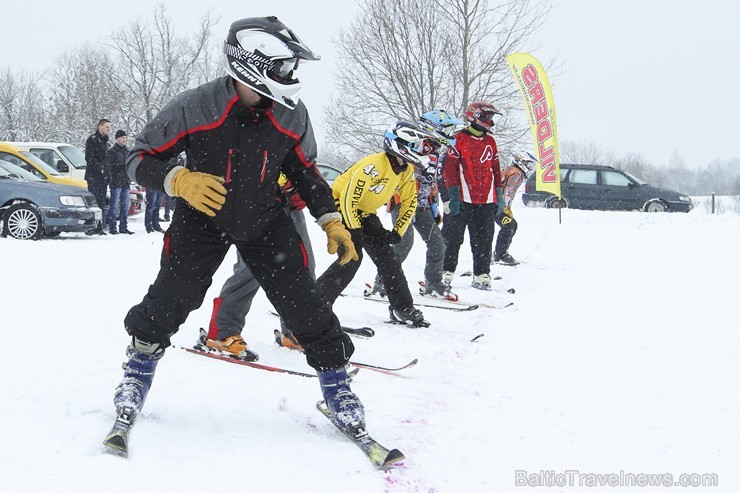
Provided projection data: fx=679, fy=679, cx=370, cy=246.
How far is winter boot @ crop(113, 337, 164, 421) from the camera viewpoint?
9.85 feet

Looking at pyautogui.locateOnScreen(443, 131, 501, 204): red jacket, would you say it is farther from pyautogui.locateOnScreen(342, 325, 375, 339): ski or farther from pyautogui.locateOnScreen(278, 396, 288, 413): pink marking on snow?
pyautogui.locateOnScreen(278, 396, 288, 413): pink marking on snow

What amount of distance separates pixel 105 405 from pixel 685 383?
3.57m

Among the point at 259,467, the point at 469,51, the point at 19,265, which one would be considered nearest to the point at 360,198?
the point at 259,467

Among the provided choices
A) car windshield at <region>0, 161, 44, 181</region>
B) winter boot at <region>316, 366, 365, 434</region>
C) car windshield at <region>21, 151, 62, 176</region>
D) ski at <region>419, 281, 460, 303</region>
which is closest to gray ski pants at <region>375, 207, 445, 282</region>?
ski at <region>419, 281, 460, 303</region>

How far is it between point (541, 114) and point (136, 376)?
14.3 meters

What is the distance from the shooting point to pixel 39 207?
36.8 feet

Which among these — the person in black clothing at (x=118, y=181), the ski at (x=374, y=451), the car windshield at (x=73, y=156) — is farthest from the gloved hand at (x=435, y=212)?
the car windshield at (x=73, y=156)

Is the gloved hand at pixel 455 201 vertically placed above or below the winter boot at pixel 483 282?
above

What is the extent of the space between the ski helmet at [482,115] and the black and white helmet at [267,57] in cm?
533

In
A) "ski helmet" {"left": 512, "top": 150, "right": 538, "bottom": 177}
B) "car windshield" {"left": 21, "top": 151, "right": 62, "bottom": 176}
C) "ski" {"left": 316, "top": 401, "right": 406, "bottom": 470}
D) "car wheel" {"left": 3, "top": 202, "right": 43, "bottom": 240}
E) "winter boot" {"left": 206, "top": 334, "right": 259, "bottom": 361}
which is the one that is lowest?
"ski" {"left": 316, "top": 401, "right": 406, "bottom": 470}

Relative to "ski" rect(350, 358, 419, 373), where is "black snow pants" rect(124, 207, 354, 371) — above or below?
above

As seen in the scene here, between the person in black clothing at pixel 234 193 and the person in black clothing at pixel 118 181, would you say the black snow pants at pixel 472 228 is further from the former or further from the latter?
the person in black clothing at pixel 118 181

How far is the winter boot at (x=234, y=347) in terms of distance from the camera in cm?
465

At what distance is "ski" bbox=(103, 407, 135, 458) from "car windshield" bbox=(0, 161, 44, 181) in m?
10.1
